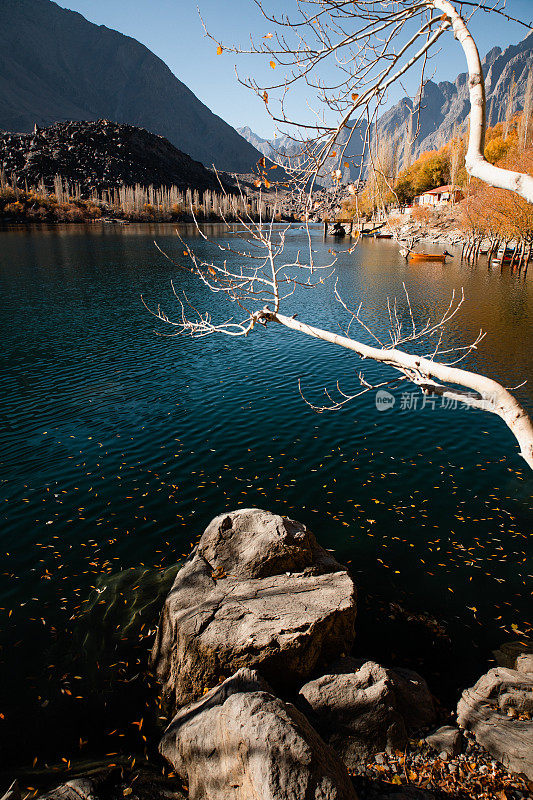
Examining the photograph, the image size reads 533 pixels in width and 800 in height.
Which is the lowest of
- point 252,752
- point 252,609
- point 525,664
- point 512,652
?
point 512,652

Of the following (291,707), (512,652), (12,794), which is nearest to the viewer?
(12,794)

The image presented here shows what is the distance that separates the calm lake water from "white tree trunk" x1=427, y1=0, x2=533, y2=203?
791 cm

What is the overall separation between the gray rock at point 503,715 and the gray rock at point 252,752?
99.9 inches

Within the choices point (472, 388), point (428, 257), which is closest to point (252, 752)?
point (472, 388)

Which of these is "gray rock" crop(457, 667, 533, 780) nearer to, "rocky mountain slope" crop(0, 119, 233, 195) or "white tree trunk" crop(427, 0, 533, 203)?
"white tree trunk" crop(427, 0, 533, 203)

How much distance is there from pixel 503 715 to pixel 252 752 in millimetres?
4187

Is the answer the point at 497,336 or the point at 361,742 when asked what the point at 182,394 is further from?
the point at 497,336

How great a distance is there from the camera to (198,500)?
40.4 feet

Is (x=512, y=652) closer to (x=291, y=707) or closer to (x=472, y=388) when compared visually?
(x=291, y=707)

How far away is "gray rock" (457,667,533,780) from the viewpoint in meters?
5.54

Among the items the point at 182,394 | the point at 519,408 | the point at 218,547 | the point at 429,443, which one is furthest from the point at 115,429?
the point at 519,408

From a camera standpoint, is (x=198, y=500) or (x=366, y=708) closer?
(x=366, y=708)

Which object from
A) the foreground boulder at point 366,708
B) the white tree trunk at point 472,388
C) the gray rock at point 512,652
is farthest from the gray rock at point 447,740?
the white tree trunk at point 472,388

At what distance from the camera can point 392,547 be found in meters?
10.6
